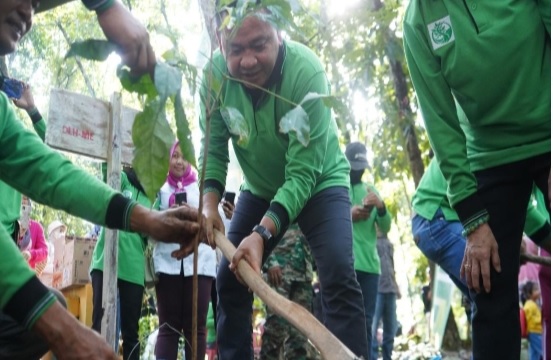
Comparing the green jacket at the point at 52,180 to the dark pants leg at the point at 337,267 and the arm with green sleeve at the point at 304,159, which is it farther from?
the dark pants leg at the point at 337,267

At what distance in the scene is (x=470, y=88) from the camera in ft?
10.2

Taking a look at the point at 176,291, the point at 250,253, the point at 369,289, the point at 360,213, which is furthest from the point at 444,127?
the point at 369,289

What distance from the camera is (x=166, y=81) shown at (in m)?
2.37

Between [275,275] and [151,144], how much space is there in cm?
300

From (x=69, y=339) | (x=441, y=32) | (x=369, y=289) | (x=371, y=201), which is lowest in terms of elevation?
(x=69, y=339)

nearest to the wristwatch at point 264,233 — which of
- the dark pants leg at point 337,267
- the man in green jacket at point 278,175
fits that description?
the man in green jacket at point 278,175

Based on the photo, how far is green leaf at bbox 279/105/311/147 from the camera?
300 centimetres

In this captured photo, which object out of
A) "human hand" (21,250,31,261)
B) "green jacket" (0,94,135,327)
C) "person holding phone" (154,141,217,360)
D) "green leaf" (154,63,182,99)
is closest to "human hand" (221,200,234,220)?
"person holding phone" (154,141,217,360)

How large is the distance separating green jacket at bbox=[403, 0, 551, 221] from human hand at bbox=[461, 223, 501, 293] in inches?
3.6

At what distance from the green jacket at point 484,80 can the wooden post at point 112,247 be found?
252 centimetres

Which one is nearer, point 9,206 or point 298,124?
point 298,124

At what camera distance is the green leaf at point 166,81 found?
236 cm

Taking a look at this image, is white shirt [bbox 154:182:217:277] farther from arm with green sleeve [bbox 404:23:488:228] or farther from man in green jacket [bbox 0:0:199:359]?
man in green jacket [bbox 0:0:199:359]

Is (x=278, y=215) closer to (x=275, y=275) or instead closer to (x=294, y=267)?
(x=275, y=275)
